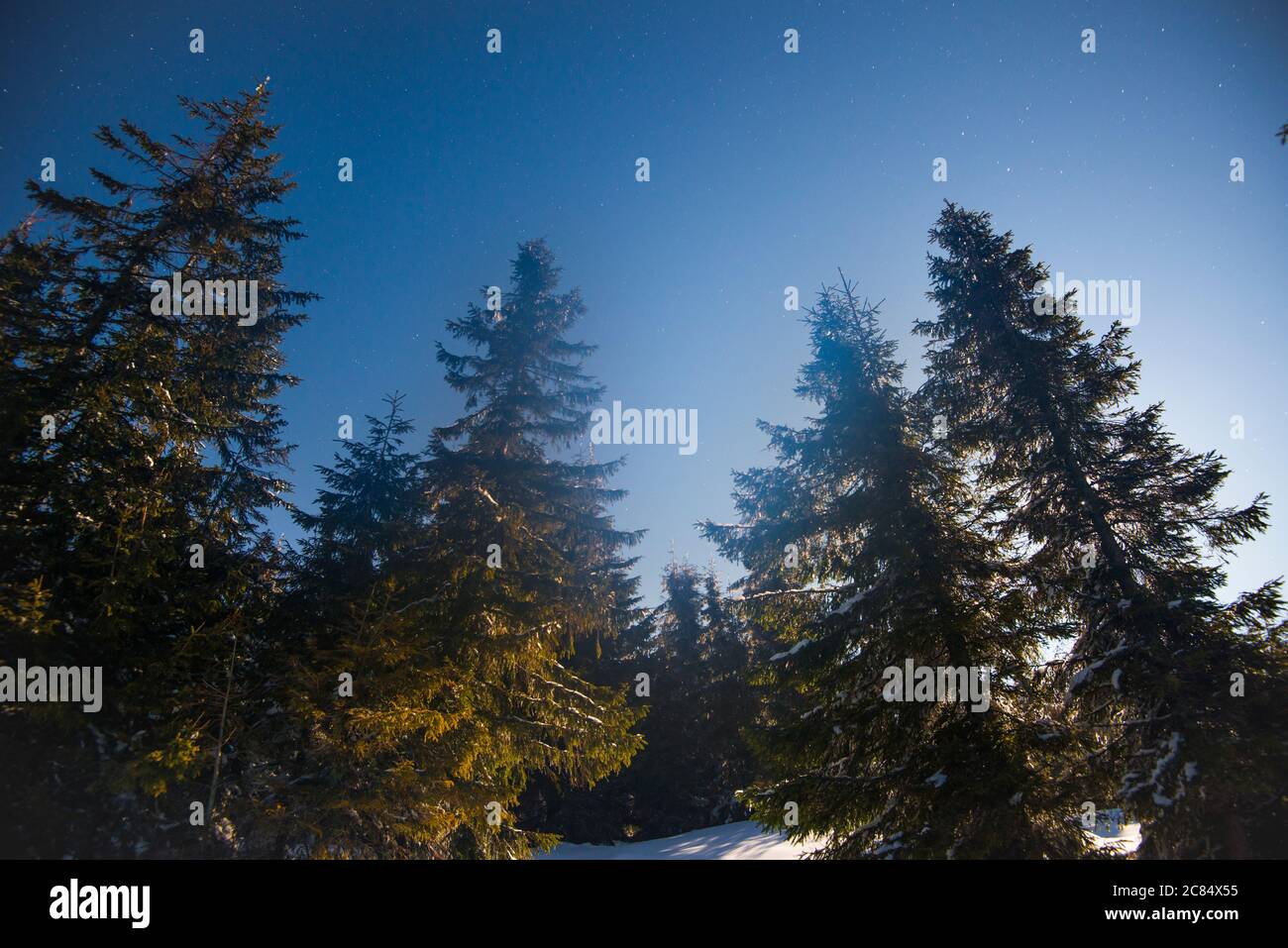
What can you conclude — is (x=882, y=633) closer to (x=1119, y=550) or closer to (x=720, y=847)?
(x=1119, y=550)

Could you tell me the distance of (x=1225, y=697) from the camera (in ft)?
24.6

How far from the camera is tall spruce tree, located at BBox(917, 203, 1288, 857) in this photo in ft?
23.7

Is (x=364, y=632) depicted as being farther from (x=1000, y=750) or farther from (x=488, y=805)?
(x=1000, y=750)

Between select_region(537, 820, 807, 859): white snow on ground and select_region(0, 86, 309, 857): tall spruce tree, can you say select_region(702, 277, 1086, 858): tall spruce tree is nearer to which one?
select_region(537, 820, 807, 859): white snow on ground

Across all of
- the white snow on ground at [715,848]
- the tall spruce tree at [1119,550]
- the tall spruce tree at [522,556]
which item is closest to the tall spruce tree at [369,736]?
the tall spruce tree at [522,556]

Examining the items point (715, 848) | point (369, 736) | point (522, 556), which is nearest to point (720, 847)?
point (715, 848)

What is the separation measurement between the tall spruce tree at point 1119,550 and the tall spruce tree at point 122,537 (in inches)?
486

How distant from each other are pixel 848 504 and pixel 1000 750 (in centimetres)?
437

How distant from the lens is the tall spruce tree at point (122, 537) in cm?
632

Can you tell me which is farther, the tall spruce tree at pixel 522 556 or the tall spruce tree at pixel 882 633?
the tall spruce tree at pixel 522 556

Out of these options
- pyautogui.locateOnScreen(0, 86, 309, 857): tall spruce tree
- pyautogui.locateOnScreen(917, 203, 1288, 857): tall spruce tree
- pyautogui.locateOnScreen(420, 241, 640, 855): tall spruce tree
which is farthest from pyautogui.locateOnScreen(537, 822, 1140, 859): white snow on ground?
pyautogui.locateOnScreen(0, 86, 309, 857): tall spruce tree

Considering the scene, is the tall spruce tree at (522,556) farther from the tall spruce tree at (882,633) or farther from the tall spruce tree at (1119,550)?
the tall spruce tree at (1119,550)

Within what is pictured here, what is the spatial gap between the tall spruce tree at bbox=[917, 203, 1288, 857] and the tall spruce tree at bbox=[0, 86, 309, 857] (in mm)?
12356
